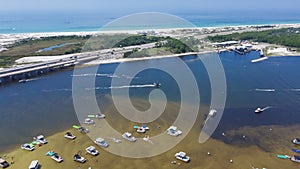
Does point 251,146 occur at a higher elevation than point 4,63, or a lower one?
lower

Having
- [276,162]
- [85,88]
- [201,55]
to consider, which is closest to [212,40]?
[201,55]

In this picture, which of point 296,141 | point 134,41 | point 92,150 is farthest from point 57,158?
point 134,41

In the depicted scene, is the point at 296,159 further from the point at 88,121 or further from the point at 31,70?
the point at 31,70

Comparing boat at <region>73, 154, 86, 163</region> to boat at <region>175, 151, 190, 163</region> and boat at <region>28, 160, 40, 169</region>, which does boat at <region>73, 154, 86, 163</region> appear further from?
boat at <region>175, 151, 190, 163</region>

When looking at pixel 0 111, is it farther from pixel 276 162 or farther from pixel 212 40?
pixel 212 40

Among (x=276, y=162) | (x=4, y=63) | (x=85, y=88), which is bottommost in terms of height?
(x=276, y=162)

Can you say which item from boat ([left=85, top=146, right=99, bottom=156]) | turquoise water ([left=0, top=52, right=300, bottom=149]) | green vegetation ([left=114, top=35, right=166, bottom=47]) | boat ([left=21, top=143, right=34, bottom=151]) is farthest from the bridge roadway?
boat ([left=85, top=146, right=99, bottom=156])

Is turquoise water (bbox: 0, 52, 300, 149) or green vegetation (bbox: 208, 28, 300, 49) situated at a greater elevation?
green vegetation (bbox: 208, 28, 300, 49)

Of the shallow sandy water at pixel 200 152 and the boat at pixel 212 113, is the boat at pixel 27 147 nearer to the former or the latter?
the shallow sandy water at pixel 200 152
